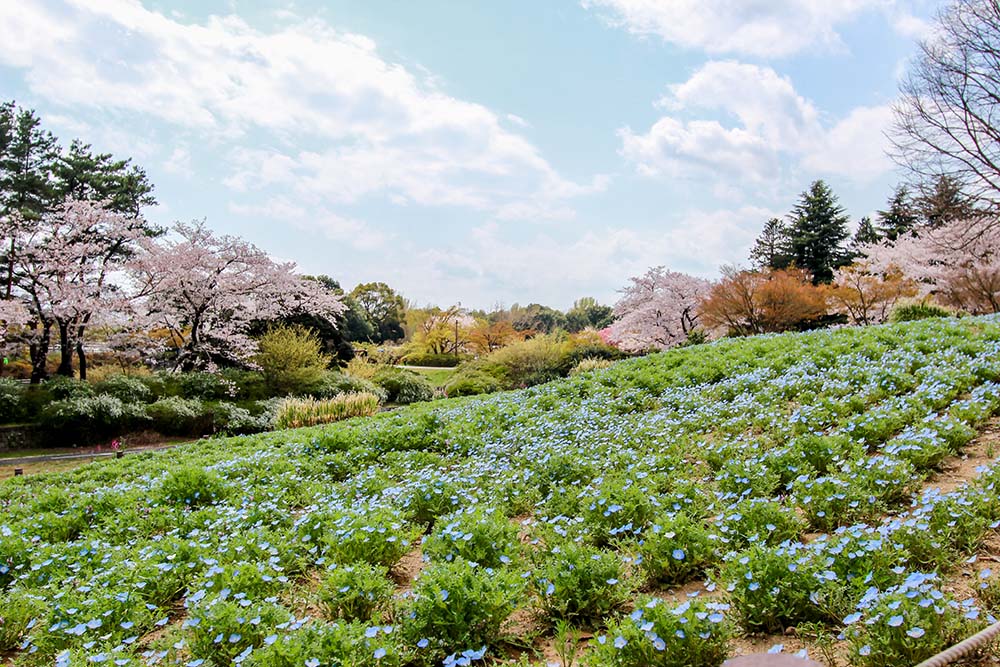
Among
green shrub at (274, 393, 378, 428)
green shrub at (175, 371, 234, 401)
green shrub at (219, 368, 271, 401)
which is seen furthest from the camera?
green shrub at (219, 368, 271, 401)

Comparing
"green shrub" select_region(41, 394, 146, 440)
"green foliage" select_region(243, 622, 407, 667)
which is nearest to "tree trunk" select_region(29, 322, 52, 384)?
"green shrub" select_region(41, 394, 146, 440)

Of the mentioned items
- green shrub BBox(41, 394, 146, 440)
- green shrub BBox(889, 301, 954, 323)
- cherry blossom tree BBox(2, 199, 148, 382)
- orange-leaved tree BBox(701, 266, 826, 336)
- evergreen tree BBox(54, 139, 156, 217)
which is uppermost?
evergreen tree BBox(54, 139, 156, 217)

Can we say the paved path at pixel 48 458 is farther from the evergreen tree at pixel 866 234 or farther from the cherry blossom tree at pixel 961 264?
the evergreen tree at pixel 866 234

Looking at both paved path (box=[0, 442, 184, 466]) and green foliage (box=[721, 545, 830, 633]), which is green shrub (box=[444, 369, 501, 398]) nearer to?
paved path (box=[0, 442, 184, 466])

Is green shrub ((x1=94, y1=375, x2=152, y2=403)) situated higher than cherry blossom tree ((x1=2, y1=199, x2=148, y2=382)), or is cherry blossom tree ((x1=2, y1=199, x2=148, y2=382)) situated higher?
cherry blossom tree ((x1=2, y1=199, x2=148, y2=382))

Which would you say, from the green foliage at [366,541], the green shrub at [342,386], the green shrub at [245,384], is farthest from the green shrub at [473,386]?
the green foliage at [366,541]

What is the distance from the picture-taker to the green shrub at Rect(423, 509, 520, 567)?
11.1ft

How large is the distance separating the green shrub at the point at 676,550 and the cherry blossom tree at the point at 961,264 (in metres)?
22.6

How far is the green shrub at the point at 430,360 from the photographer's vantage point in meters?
35.5

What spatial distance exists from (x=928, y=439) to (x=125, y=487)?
26.9 ft

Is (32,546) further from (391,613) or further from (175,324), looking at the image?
(175,324)

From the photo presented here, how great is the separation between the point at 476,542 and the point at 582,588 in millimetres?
810

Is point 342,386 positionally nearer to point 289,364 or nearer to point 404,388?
point 289,364

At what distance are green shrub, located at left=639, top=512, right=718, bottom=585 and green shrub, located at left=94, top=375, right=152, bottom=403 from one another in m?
15.0
